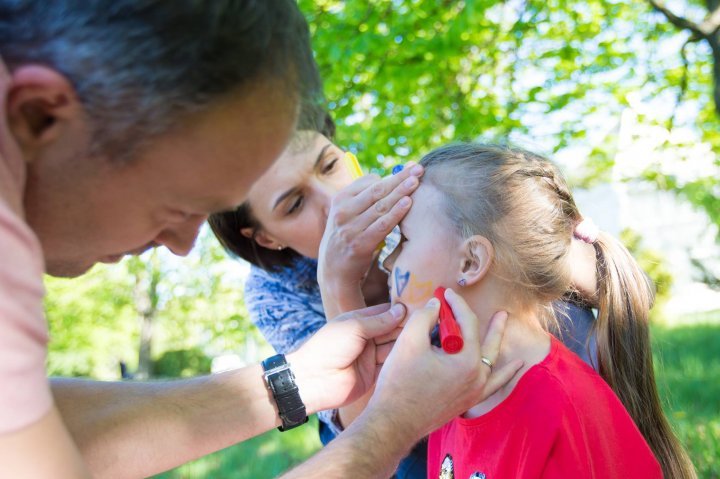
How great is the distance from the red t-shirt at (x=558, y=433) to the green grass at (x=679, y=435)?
195cm

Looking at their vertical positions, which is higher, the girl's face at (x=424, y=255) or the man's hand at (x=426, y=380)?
the man's hand at (x=426, y=380)

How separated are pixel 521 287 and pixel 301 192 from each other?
927mm

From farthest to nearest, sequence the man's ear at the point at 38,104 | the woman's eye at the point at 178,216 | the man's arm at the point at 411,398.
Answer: the man's arm at the point at 411,398, the woman's eye at the point at 178,216, the man's ear at the point at 38,104

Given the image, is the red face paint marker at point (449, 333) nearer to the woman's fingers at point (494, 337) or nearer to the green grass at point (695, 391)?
the woman's fingers at point (494, 337)

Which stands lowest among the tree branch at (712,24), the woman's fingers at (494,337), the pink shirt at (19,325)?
the tree branch at (712,24)

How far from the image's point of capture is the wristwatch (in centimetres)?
228

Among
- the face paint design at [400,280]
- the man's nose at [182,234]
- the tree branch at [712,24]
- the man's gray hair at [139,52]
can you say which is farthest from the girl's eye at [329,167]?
→ the tree branch at [712,24]

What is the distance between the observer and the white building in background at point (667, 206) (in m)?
9.44

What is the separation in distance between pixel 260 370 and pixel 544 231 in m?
1.05

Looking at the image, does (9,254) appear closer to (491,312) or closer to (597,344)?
(491,312)

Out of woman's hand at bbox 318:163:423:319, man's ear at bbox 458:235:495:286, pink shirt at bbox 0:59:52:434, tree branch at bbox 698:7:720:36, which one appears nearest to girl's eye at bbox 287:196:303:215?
woman's hand at bbox 318:163:423:319

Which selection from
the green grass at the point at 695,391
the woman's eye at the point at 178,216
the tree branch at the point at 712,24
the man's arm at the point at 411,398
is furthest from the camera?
the tree branch at the point at 712,24

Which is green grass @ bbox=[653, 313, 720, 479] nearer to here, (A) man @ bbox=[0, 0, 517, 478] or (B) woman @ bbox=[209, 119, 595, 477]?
(B) woman @ bbox=[209, 119, 595, 477]

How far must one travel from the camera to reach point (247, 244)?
3.03 m
